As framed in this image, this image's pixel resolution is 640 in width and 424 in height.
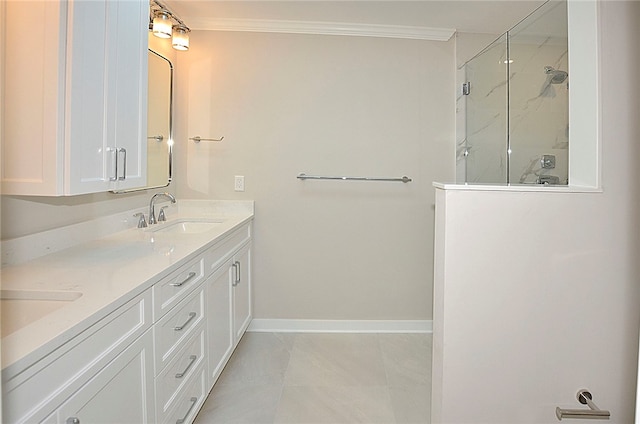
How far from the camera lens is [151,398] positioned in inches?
59.0

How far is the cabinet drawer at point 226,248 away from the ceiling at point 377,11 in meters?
1.44

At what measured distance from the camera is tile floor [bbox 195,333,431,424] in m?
2.27

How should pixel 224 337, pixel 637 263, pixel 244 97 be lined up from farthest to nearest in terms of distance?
pixel 244 97 → pixel 224 337 → pixel 637 263

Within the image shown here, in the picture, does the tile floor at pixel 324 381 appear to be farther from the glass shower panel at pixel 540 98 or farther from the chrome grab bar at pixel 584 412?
the glass shower panel at pixel 540 98

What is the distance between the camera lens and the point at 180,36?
2.96 m

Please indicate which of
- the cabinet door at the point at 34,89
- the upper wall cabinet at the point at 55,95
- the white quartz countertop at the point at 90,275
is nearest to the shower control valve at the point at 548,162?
the white quartz countertop at the point at 90,275

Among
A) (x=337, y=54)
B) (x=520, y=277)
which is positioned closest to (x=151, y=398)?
(x=520, y=277)

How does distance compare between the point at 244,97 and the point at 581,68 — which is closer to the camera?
the point at 581,68

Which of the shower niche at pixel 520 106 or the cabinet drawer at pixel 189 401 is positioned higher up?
the shower niche at pixel 520 106

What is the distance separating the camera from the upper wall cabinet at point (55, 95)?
4.42ft

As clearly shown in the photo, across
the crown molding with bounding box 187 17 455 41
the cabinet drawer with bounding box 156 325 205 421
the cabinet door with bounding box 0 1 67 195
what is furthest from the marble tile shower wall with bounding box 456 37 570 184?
the cabinet door with bounding box 0 1 67 195

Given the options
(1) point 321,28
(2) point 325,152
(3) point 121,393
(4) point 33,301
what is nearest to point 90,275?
(4) point 33,301

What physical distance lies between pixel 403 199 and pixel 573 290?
1705 millimetres

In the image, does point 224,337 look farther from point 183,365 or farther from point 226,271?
point 183,365
